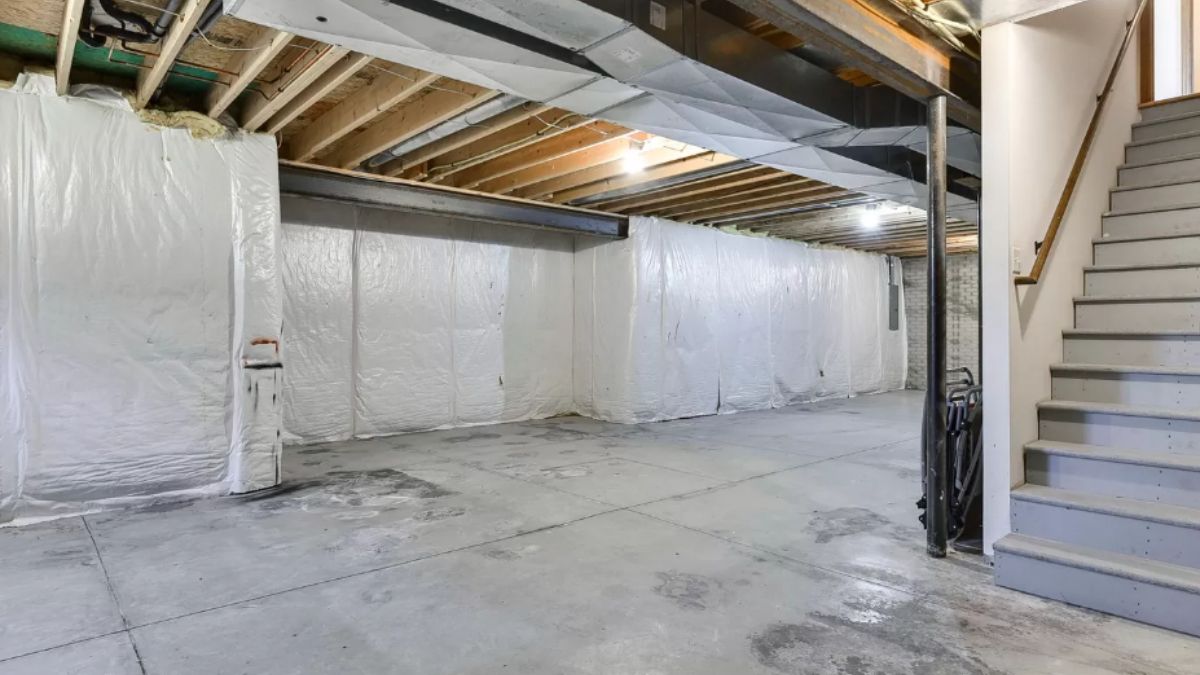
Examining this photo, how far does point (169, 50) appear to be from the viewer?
2.82 m

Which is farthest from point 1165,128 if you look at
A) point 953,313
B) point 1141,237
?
point 953,313

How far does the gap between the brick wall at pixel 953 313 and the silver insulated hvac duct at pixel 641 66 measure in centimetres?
660

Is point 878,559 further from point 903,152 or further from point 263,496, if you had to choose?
point 263,496

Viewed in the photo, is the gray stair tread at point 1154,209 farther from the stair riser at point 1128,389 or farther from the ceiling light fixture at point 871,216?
the ceiling light fixture at point 871,216

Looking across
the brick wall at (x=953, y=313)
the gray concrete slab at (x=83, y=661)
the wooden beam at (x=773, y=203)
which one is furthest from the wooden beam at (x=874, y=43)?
the brick wall at (x=953, y=313)

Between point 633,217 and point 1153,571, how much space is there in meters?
5.14

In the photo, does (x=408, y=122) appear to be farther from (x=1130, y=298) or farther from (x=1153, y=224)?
(x=1153, y=224)

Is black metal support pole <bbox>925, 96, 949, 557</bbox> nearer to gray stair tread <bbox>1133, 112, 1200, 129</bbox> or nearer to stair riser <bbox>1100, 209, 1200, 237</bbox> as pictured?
stair riser <bbox>1100, 209, 1200, 237</bbox>

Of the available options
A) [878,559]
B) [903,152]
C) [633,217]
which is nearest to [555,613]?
[878,559]

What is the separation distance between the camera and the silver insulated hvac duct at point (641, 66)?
6.86 ft

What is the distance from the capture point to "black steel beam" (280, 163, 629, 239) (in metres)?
4.59

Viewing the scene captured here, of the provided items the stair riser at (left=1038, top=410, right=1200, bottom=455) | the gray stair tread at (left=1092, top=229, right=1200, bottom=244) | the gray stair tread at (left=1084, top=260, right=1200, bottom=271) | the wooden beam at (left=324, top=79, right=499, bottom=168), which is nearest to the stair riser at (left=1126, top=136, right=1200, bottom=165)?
the gray stair tread at (left=1092, top=229, right=1200, bottom=244)

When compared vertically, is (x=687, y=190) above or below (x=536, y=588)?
above

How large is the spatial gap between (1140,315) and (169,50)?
15.3ft
